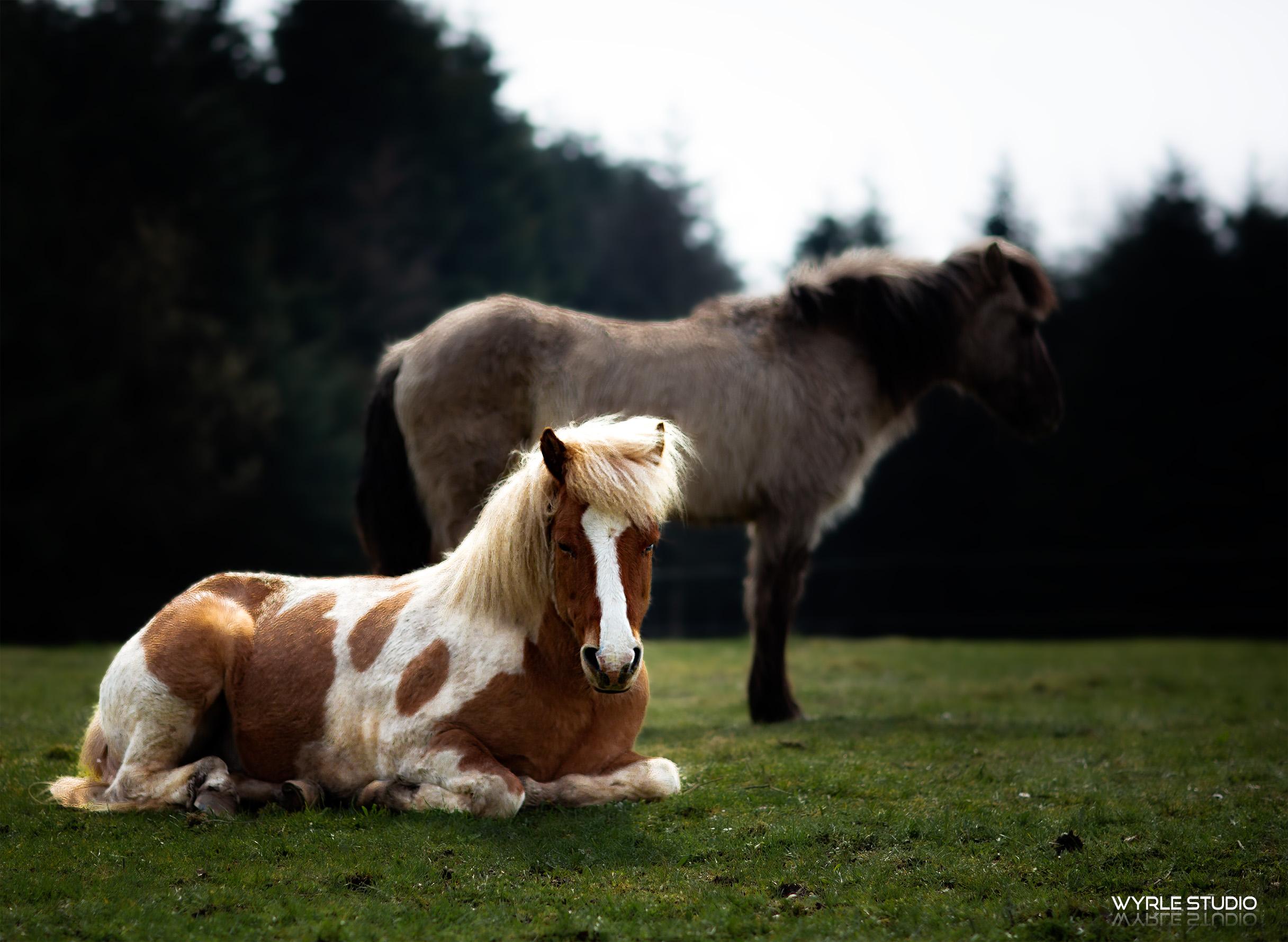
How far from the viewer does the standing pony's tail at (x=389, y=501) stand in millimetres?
7242

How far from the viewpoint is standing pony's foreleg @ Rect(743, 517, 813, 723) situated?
25.0 feet

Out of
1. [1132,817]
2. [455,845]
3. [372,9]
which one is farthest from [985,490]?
[372,9]

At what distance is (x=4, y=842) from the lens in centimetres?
426

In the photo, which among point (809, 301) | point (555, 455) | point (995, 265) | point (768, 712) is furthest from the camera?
point (995, 265)

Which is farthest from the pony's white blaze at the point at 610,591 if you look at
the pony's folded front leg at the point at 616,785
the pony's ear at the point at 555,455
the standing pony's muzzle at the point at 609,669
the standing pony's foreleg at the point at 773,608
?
the standing pony's foreleg at the point at 773,608

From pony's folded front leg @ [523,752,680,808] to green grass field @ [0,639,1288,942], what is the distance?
0.22ft

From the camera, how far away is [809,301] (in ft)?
26.6

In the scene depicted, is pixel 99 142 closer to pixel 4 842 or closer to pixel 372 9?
pixel 372 9

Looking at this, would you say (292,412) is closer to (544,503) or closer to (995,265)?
(995,265)

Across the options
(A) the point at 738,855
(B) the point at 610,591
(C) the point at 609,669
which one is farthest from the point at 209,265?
(A) the point at 738,855

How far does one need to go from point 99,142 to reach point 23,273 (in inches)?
157

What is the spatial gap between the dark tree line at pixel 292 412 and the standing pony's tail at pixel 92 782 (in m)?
15.6

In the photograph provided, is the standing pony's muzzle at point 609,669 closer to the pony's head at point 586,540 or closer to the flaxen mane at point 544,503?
the pony's head at point 586,540

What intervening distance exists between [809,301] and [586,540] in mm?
4329
